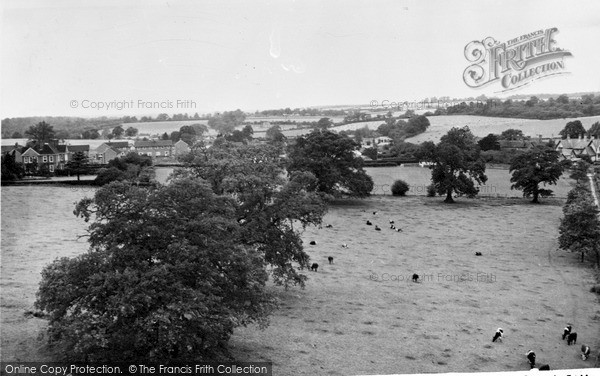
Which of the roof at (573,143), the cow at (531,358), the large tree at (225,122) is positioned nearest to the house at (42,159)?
the large tree at (225,122)

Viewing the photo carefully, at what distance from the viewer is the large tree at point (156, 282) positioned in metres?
17.1

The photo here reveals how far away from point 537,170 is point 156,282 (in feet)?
175

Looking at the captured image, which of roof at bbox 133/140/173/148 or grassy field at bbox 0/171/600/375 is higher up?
roof at bbox 133/140/173/148

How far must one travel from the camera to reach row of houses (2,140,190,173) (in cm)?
5280

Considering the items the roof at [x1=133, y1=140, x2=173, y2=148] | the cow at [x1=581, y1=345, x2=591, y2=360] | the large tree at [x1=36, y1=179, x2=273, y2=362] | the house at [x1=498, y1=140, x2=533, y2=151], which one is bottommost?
the cow at [x1=581, y1=345, x2=591, y2=360]

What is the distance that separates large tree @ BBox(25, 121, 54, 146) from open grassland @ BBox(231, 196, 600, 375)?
920 inches

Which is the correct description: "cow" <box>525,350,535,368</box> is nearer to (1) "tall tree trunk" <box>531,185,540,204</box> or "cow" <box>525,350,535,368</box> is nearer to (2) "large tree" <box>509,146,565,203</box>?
(2) "large tree" <box>509,146,565,203</box>

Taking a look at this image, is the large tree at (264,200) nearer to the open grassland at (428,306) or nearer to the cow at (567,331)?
the open grassland at (428,306)

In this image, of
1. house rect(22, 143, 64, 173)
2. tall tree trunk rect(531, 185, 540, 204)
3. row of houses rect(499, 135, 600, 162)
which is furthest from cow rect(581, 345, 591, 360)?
row of houses rect(499, 135, 600, 162)

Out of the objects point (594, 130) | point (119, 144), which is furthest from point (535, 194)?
point (119, 144)

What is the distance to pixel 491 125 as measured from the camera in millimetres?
78250

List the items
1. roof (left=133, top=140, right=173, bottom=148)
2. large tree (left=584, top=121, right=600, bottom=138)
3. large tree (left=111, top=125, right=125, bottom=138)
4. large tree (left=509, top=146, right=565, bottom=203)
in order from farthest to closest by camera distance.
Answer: large tree (left=584, top=121, right=600, bottom=138)
large tree (left=509, top=146, right=565, bottom=203)
large tree (left=111, top=125, right=125, bottom=138)
roof (left=133, top=140, right=173, bottom=148)

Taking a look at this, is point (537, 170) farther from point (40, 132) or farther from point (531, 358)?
point (40, 132)

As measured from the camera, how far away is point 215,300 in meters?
18.9
